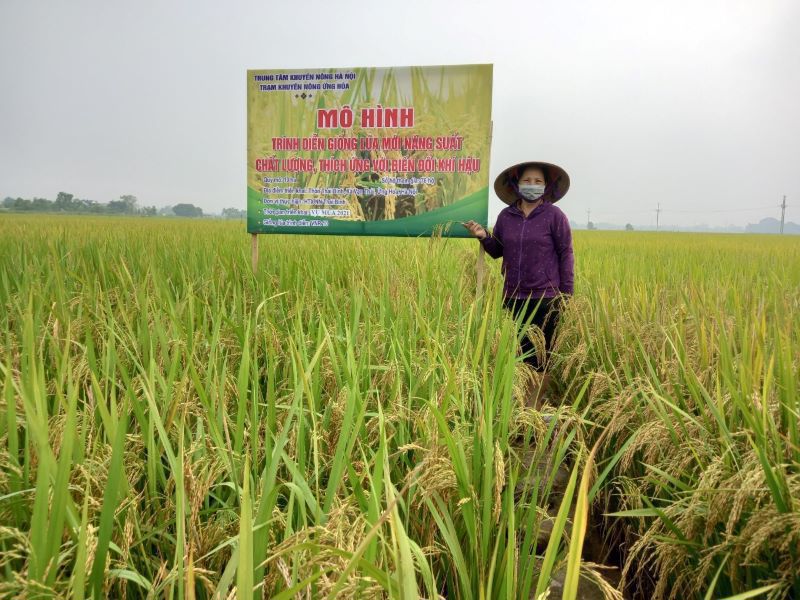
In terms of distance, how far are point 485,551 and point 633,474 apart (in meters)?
1.09

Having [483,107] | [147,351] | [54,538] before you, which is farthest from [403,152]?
[54,538]

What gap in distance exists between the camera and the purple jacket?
10.3 ft

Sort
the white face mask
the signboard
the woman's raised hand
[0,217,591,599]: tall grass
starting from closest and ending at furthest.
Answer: [0,217,591,599]: tall grass, the white face mask, the woman's raised hand, the signboard

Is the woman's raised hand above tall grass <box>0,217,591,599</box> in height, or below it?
above

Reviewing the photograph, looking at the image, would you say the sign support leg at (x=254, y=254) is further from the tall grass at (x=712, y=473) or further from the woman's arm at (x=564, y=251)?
the tall grass at (x=712, y=473)

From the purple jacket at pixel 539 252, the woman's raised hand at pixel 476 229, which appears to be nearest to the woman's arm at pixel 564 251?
the purple jacket at pixel 539 252

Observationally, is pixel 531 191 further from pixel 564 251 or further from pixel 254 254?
pixel 254 254

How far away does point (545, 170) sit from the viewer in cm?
325

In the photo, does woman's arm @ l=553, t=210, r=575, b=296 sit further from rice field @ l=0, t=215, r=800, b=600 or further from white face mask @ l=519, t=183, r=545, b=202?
rice field @ l=0, t=215, r=800, b=600

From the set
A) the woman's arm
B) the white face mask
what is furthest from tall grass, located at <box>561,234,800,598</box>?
the white face mask

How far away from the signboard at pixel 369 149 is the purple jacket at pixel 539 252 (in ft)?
1.78

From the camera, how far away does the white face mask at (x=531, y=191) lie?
3.10 m

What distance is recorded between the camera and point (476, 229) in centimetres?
352

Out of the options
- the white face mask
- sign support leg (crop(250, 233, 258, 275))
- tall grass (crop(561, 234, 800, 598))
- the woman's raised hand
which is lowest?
tall grass (crop(561, 234, 800, 598))
